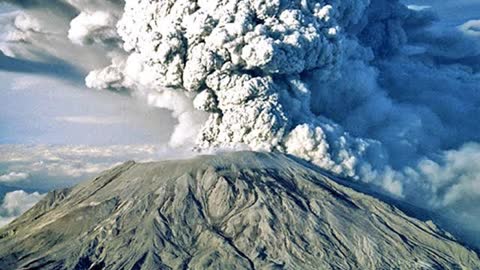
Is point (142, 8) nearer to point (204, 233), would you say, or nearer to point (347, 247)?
point (204, 233)

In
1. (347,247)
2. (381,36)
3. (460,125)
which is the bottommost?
(347,247)

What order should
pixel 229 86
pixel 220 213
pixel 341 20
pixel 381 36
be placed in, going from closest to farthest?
pixel 229 86, pixel 220 213, pixel 341 20, pixel 381 36

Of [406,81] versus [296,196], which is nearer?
[296,196]

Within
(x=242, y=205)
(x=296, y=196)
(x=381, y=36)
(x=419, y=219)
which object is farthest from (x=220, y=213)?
(x=381, y=36)

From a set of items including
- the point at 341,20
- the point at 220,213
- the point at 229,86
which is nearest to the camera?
the point at 229,86

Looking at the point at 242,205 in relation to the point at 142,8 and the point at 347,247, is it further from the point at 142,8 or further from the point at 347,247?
the point at 142,8

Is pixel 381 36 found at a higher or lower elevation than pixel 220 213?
higher
